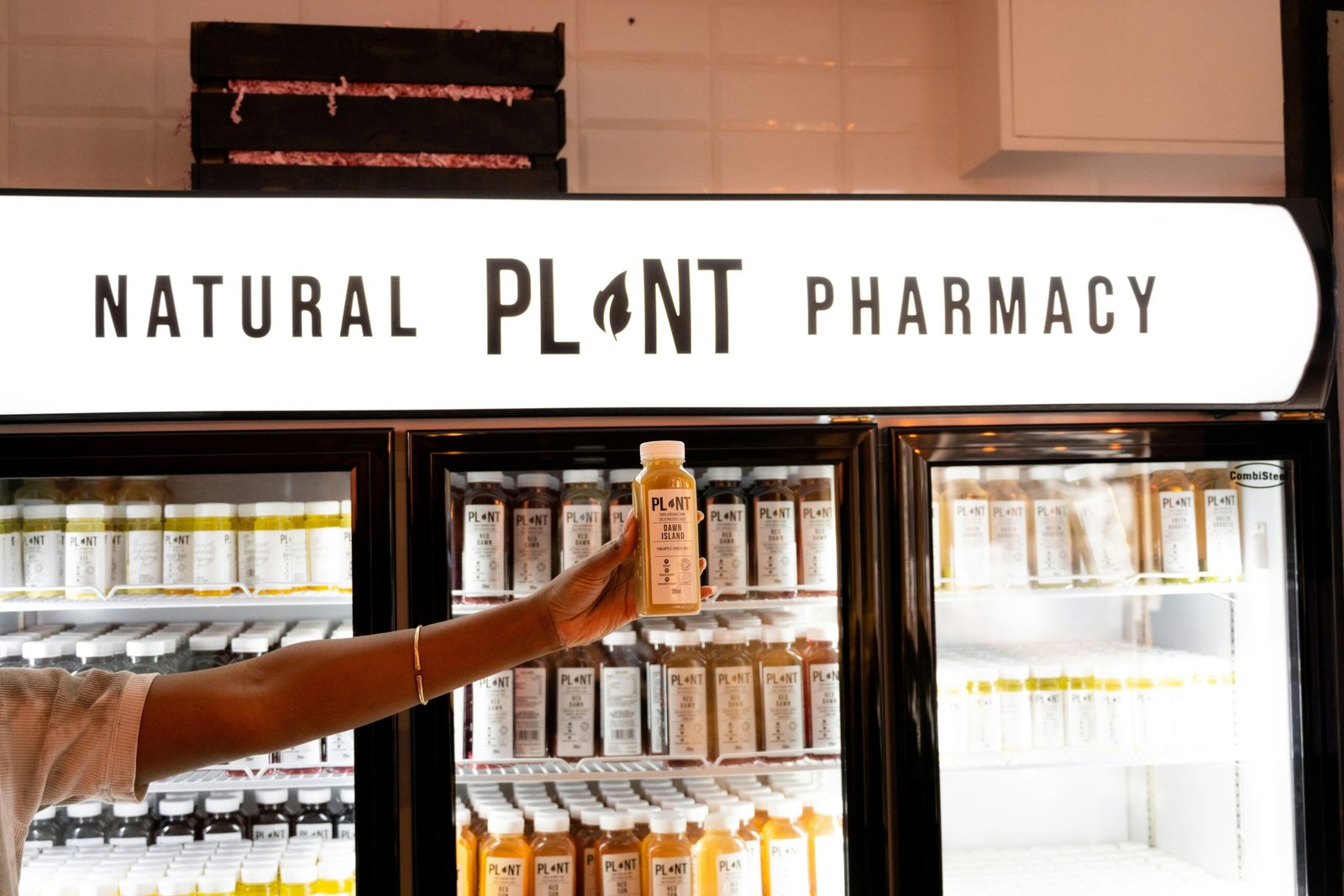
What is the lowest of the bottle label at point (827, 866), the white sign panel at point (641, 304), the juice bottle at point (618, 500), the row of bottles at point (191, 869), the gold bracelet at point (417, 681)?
the bottle label at point (827, 866)

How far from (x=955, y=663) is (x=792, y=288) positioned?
3.33 ft

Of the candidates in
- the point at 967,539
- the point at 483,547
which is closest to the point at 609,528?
the point at 483,547

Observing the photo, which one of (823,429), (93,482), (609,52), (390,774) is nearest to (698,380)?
(823,429)

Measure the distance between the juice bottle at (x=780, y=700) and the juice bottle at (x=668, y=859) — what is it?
0.26 meters

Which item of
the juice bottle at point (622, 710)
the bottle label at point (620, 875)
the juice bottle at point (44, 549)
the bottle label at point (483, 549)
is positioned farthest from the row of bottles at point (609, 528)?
the juice bottle at point (44, 549)

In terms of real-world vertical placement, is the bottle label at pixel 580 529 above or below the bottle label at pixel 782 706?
above

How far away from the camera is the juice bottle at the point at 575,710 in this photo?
212cm

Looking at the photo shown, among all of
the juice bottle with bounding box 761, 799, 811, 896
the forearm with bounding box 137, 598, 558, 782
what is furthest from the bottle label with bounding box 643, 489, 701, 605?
the juice bottle with bounding box 761, 799, 811, 896

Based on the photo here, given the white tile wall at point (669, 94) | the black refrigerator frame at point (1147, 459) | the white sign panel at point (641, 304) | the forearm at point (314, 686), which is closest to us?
the forearm at point (314, 686)

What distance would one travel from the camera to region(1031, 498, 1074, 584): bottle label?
2.29 m

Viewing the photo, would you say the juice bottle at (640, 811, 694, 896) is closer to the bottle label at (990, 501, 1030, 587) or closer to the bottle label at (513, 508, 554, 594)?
the bottle label at (513, 508, 554, 594)

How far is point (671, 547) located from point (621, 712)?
2.91 feet

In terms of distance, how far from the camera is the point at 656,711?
213cm

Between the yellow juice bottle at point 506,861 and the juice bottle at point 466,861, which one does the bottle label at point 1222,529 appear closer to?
the yellow juice bottle at point 506,861
